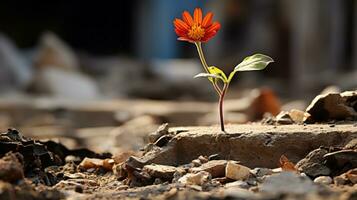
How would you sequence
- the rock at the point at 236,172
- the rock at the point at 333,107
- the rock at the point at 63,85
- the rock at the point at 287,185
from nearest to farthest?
the rock at the point at 287,185
the rock at the point at 236,172
the rock at the point at 333,107
the rock at the point at 63,85

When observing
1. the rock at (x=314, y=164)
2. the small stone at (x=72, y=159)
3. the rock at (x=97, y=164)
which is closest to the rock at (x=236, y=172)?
the rock at (x=314, y=164)

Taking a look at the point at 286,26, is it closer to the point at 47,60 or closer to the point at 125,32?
the point at 47,60

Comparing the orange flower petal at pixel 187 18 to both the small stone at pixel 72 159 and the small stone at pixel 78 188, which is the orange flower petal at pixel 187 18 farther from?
the small stone at pixel 72 159

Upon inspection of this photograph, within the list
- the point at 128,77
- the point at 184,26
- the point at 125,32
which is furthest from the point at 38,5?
the point at 184,26

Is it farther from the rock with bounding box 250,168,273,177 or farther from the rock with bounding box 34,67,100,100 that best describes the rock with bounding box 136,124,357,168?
the rock with bounding box 34,67,100,100

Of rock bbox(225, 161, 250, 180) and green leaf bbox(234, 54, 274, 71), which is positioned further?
green leaf bbox(234, 54, 274, 71)

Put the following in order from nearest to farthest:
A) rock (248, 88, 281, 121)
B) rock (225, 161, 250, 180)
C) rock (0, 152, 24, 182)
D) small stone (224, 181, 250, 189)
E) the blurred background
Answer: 1. rock (0, 152, 24, 182)
2. small stone (224, 181, 250, 189)
3. rock (225, 161, 250, 180)
4. rock (248, 88, 281, 121)
5. the blurred background

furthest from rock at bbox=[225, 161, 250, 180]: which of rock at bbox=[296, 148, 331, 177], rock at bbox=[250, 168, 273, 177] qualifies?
rock at bbox=[296, 148, 331, 177]
